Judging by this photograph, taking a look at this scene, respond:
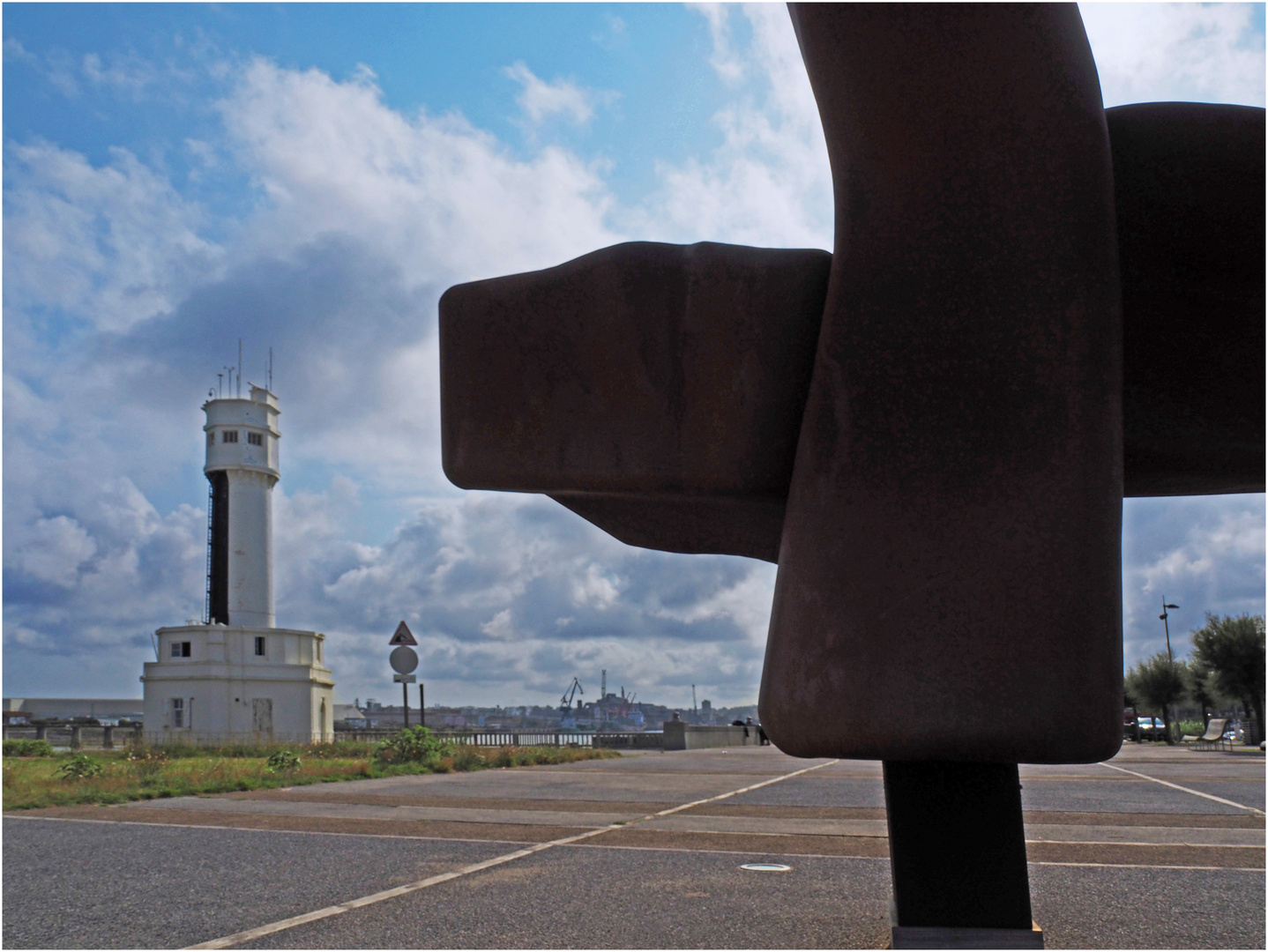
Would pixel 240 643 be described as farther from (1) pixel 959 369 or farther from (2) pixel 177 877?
(1) pixel 959 369

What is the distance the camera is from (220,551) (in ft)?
128

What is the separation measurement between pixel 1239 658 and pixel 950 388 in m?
35.2

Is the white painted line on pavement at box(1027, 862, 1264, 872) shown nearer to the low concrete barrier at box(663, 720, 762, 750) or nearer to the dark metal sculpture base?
the dark metal sculpture base

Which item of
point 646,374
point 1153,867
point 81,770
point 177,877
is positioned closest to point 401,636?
point 81,770

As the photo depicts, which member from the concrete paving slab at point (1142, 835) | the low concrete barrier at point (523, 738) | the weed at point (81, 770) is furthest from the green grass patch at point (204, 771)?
the concrete paving slab at point (1142, 835)

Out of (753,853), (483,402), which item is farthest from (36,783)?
(483,402)

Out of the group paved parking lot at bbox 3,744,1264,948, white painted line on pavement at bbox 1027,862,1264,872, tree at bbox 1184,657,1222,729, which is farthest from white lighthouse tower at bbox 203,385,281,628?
white painted line on pavement at bbox 1027,862,1264,872

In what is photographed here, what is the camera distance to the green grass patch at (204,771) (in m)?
12.3

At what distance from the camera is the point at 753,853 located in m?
7.02

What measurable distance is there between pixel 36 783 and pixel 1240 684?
1303 inches

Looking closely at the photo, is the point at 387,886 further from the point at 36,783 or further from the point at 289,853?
the point at 36,783

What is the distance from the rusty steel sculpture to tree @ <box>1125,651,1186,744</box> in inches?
1667

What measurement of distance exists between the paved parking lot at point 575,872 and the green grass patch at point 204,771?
1.29 m

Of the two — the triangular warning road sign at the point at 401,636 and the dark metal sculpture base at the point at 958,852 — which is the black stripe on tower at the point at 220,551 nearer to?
the triangular warning road sign at the point at 401,636
